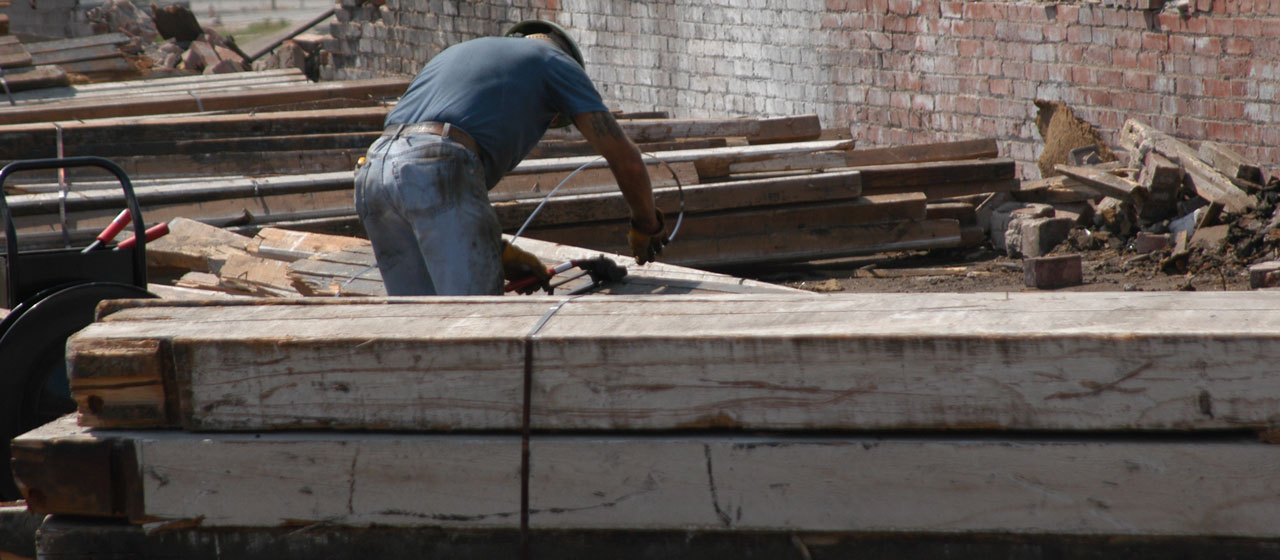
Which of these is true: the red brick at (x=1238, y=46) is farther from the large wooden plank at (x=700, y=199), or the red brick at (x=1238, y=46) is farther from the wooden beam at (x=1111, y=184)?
the large wooden plank at (x=700, y=199)

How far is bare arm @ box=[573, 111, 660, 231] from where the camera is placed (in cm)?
357

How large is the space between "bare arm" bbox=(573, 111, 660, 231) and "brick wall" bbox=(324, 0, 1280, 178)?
4.56 metres

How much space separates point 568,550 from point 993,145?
6294mm

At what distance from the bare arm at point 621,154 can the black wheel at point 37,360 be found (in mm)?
1491

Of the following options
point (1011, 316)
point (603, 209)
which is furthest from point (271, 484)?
point (603, 209)

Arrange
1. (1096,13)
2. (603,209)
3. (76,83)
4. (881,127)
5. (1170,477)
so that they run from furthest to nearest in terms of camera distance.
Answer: (76,83)
(881,127)
(1096,13)
(603,209)
(1170,477)

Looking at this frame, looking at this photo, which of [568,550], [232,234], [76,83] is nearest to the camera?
[568,550]

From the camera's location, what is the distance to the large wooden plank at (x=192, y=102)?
7.88 metres

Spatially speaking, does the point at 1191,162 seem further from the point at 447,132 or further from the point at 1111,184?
the point at 447,132

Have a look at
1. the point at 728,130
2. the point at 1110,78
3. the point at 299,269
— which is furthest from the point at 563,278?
the point at 1110,78

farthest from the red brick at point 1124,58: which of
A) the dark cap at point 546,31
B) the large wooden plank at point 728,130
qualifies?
the dark cap at point 546,31

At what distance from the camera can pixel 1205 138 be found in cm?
688

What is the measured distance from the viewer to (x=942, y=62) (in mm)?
8391

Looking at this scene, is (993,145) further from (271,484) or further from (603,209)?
(271,484)
